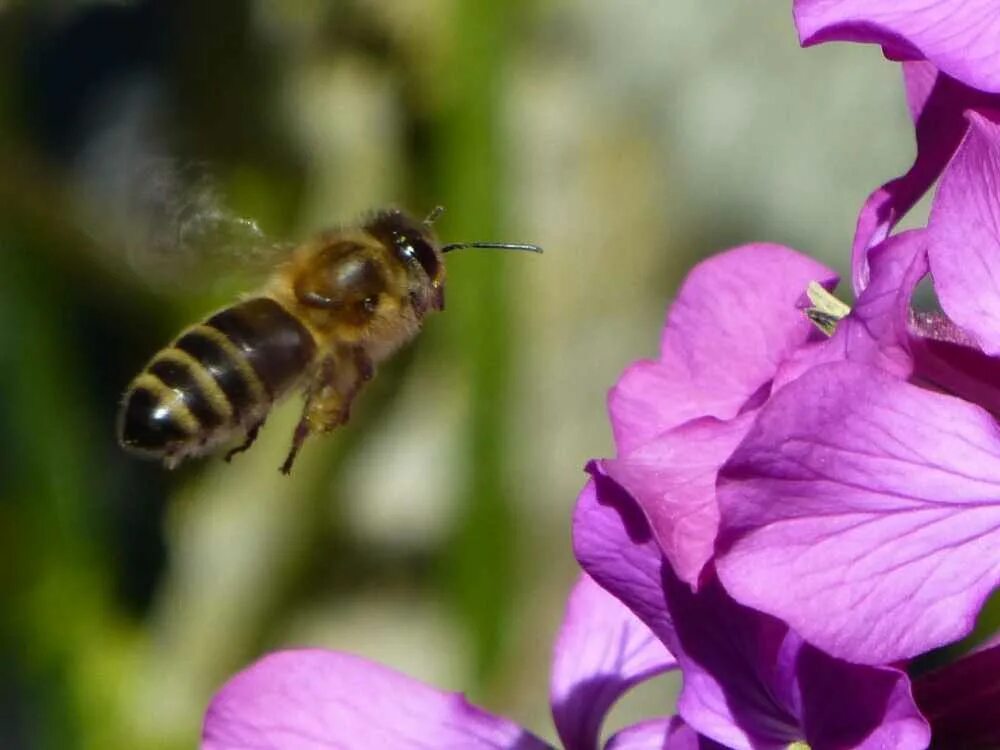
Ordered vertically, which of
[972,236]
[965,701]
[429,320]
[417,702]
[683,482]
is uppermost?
[972,236]

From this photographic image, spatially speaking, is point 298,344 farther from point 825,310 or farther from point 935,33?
point 935,33

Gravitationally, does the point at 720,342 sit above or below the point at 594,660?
above

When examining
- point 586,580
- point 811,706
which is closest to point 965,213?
point 811,706

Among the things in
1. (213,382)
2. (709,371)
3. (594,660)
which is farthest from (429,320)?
(709,371)

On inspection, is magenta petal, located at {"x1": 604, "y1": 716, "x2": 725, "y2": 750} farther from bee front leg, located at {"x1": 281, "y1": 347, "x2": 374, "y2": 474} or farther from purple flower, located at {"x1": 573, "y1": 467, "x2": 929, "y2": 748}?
bee front leg, located at {"x1": 281, "y1": 347, "x2": 374, "y2": 474}

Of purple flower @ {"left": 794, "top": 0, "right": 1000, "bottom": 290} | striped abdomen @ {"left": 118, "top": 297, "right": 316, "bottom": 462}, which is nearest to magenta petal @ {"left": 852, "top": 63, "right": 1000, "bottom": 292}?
purple flower @ {"left": 794, "top": 0, "right": 1000, "bottom": 290}

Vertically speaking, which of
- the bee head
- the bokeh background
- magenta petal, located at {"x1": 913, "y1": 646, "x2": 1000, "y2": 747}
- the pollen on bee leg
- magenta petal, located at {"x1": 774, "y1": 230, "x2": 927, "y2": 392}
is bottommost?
the bokeh background
